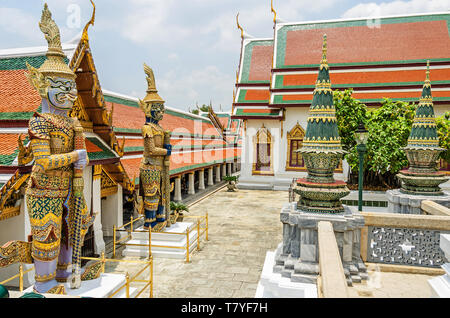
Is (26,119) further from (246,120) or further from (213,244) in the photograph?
(246,120)

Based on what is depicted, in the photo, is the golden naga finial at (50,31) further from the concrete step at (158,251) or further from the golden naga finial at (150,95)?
the concrete step at (158,251)

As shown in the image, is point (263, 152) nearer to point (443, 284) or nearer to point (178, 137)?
point (178, 137)

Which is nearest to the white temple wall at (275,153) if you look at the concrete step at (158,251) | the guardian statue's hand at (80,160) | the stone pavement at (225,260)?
the stone pavement at (225,260)

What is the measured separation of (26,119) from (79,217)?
3078mm

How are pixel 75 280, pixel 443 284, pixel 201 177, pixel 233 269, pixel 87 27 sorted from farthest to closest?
1. pixel 201 177
2. pixel 233 269
3. pixel 87 27
4. pixel 75 280
5. pixel 443 284

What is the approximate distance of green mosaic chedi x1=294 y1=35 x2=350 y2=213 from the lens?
19.5 ft

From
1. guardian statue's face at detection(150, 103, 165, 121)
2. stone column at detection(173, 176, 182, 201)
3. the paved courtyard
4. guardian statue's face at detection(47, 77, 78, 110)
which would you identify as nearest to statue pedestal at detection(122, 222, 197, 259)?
the paved courtyard

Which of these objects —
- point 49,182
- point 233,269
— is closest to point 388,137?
point 233,269

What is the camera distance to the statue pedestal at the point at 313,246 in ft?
18.3

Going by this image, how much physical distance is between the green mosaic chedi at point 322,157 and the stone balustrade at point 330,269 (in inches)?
30.3

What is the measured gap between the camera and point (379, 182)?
17.1m

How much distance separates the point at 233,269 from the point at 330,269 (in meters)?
5.41

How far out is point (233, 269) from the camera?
8.77m

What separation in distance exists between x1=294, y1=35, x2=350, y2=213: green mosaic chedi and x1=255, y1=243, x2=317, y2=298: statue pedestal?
1371 mm
